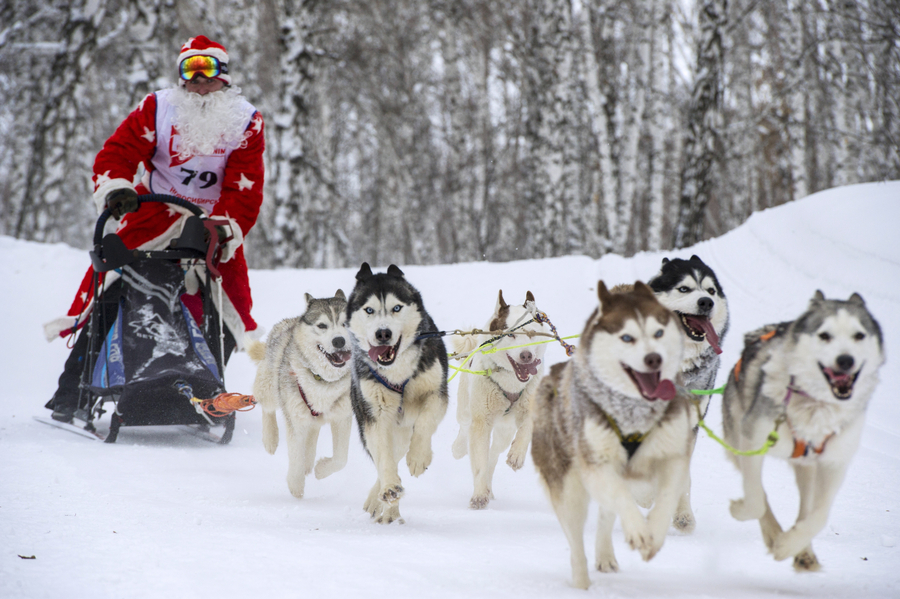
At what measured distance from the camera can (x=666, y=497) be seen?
1961 mm

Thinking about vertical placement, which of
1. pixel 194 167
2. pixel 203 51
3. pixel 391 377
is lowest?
pixel 391 377

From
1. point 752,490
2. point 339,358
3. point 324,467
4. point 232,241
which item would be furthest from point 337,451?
point 752,490

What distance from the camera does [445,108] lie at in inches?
594

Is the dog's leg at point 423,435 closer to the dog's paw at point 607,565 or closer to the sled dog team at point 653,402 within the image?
the sled dog team at point 653,402

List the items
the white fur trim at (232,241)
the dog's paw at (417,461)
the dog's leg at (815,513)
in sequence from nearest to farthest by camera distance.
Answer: the dog's leg at (815,513) → the dog's paw at (417,461) → the white fur trim at (232,241)

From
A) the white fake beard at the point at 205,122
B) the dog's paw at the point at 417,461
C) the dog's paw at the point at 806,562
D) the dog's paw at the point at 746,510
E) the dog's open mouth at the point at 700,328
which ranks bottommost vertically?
the dog's paw at the point at 806,562

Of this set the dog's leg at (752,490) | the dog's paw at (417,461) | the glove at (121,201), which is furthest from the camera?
the glove at (121,201)

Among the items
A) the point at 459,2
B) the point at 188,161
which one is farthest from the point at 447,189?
the point at 188,161

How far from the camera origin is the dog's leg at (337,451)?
3.62 m

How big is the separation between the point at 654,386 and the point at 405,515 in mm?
1657

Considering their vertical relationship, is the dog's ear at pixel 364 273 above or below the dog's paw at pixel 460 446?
above

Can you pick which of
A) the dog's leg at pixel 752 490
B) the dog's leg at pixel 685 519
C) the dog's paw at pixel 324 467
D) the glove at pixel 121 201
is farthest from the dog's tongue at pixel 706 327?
the glove at pixel 121 201

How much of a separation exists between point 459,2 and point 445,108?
9.72 ft

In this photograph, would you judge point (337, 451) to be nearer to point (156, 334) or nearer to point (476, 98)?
point (156, 334)
